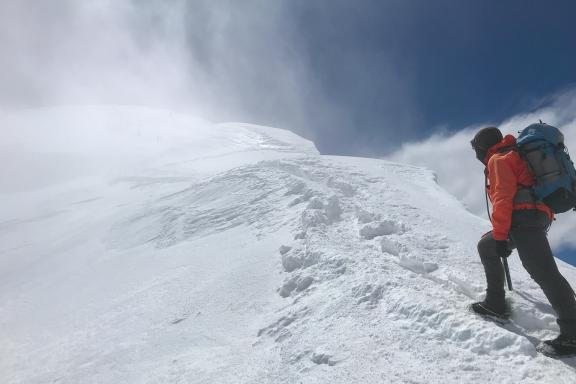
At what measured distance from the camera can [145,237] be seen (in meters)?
10.5

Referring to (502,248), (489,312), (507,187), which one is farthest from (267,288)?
(507,187)

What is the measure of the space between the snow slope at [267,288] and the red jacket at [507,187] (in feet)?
3.26

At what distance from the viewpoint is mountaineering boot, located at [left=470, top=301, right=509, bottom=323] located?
420 centimetres

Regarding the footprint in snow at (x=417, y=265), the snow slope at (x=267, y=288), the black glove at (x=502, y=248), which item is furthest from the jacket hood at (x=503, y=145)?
the footprint in snow at (x=417, y=265)

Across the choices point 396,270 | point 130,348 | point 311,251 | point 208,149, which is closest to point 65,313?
point 130,348

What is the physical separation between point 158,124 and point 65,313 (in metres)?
34.5

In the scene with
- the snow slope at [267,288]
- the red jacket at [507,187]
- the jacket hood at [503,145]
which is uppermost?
the jacket hood at [503,145]

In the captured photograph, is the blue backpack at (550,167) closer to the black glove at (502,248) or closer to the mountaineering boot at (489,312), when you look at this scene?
the black glove at (502,248)

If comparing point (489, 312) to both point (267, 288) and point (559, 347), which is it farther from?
point (267, 288)

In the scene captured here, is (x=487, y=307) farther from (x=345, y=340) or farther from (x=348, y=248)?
(x=348, y=248)

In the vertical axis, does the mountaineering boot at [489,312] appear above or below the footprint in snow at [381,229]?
below

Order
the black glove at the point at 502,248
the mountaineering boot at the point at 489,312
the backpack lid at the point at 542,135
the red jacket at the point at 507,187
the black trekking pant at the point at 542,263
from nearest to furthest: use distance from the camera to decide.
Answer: the black trekking pant at the point at 542,263, the backpack lid at the point at 542,135, the red jacket at the point at 507,187, the black glove at the point at 502,248, the mountaineering boot at the point at 489,312

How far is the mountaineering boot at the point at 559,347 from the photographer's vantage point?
11.6 ft

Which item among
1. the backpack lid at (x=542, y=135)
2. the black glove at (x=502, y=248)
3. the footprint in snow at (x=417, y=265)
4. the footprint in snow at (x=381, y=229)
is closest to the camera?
the backpack lid at (x=542, y=135)
